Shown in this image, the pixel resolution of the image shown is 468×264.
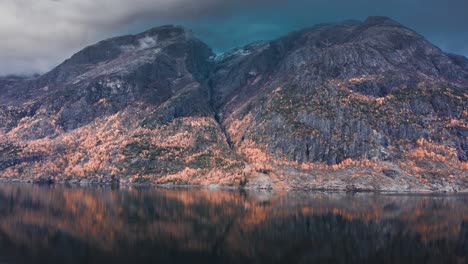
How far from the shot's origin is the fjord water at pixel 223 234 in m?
69.9

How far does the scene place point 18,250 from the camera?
6962 cm

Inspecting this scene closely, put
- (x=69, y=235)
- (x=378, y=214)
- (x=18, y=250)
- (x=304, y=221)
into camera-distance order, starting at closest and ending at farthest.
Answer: (x=18, y=250) → (x=69, y=235) → (x=304, y=221) → (x=378, y=214)

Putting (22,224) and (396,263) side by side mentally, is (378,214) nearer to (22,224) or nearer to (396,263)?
(396,263)

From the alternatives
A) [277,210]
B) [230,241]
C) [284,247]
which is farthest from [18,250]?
[277,210]

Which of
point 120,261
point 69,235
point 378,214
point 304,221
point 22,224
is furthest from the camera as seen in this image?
point 378,214

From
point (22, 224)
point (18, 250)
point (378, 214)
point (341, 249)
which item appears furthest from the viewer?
point (378, 214)

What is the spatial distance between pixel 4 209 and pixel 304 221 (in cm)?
8525

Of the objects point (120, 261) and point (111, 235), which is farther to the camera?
point (111, 235)

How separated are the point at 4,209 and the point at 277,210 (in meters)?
82.4

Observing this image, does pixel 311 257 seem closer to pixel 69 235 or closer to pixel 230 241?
pixel 230 241

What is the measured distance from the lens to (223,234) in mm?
90000

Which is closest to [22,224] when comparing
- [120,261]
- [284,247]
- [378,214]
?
[120,261]

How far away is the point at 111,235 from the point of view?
85625mm

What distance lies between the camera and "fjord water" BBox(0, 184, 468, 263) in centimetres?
6988
